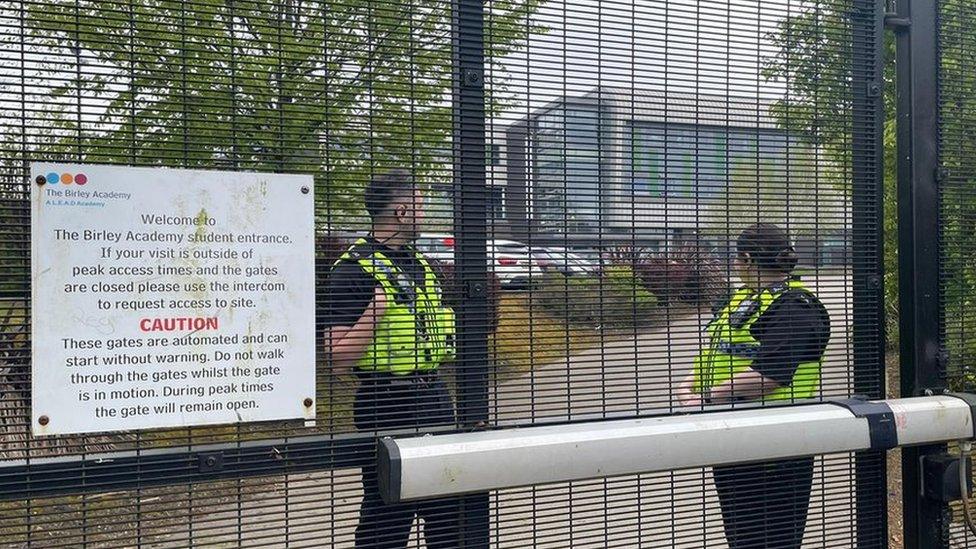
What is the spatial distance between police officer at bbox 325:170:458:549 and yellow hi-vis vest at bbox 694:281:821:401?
3.39ft

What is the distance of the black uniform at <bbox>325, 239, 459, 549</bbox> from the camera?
7.74 ft

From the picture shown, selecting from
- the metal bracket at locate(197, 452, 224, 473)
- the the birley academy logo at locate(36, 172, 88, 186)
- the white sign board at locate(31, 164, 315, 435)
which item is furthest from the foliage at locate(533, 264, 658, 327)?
the the birley academy logo at locate(36, 172, 88, 186)

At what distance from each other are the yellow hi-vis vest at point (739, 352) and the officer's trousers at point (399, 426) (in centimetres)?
Answer: 103

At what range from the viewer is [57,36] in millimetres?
2141

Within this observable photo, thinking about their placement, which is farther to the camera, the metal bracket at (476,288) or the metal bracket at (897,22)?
the metal bracket at (897,22)

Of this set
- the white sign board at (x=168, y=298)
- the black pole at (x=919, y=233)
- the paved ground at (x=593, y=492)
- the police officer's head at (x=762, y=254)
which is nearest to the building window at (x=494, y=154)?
the white sign board at (x=168, y=298)

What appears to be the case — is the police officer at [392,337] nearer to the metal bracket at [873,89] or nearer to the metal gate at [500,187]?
the metal gate at [500,187]

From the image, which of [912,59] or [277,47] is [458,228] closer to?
[277,47]

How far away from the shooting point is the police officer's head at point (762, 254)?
9.47 feet

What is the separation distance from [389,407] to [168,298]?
73 centimetres

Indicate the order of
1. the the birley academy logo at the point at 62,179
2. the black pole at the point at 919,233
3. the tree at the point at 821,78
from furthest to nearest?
the black pole at the point at 919,233 < the tree at the point at 821,78 < the the birley academy logo at the point at 62,179

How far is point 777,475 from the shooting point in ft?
9.56

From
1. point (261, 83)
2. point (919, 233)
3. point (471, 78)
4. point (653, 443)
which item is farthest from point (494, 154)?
point (919, 233)

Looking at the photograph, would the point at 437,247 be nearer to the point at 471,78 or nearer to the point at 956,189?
the point at 471,78
